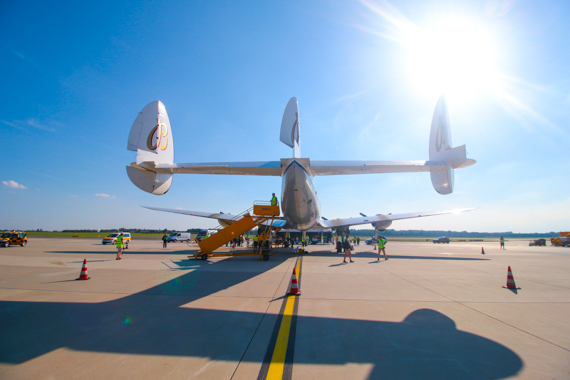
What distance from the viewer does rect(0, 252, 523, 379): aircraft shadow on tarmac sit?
3299 millimetres

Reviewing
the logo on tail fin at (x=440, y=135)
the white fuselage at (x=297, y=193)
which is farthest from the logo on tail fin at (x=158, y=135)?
the logo on tail fin at (x=440, y=135)

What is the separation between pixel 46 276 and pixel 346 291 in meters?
10.6

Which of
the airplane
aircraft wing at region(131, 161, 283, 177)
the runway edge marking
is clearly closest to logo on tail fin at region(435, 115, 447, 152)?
the airplane

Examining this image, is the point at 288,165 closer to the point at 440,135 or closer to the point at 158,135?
the point at 158,135

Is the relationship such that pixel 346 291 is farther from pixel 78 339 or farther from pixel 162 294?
pixel 78 339

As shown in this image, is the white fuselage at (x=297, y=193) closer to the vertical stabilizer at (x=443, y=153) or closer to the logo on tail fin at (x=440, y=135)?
the vertical stabilizer at (x=443, y=153)

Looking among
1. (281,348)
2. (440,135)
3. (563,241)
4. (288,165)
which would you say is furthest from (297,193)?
(563,241)

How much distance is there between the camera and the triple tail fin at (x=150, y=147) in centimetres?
1099

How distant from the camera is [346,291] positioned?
709cm

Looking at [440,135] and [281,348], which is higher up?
[440,135]

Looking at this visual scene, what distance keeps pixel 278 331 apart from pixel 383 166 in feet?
25.8

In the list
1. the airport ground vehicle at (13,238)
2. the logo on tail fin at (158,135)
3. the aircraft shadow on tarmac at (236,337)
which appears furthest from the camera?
the airport ground vehicle at (13,238)

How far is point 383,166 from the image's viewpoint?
999 cm

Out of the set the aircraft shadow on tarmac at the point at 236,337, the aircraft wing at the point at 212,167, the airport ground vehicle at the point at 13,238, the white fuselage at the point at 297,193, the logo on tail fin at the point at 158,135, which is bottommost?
the aircraft shadow on tarmac at the point at 236,337
